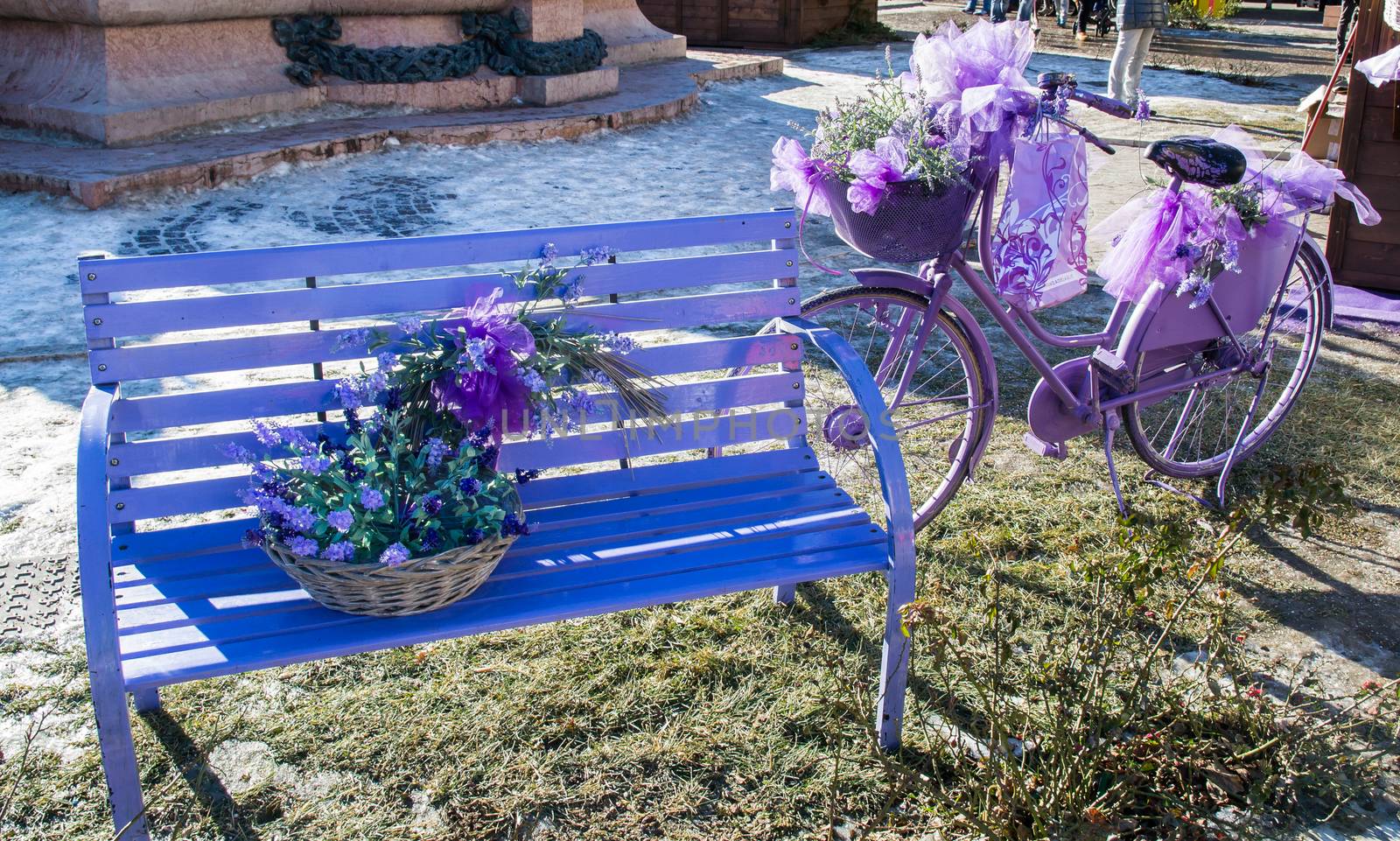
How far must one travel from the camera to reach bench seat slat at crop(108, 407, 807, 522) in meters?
2.60

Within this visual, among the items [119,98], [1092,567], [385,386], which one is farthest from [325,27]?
[1092,567]

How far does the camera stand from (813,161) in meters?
3.13

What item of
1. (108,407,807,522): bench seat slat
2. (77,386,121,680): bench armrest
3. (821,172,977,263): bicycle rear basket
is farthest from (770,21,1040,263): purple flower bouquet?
(77,386,121,680): bench armrest

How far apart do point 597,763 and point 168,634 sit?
96 cm

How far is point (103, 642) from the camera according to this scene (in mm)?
2160

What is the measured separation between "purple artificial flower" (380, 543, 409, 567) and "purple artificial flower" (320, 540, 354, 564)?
0.22 ft

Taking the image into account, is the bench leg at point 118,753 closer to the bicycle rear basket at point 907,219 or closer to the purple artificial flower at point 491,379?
the purple artificial flower at point 491,379

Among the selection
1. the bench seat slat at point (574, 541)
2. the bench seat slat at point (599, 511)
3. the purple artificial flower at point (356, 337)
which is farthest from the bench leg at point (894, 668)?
the purple artificial flower at point (356, 337)

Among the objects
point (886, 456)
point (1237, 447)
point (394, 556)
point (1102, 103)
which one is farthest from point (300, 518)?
point (1237, 447)

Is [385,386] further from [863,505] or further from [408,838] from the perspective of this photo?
[863,505]

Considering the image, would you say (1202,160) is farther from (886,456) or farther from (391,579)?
(391,579)

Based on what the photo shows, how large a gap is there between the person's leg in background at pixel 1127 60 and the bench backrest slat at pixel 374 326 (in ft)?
26.0

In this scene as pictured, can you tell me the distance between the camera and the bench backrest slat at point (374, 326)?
2.60m

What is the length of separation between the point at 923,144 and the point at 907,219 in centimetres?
19
